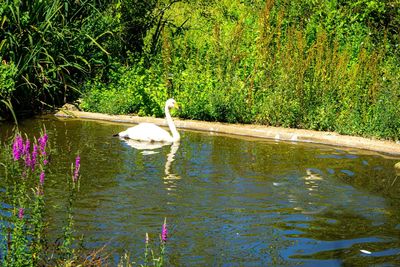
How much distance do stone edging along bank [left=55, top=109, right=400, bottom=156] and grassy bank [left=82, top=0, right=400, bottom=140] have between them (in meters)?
0.36

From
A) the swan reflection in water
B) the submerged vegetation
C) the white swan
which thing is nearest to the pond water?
the swan reflection in water

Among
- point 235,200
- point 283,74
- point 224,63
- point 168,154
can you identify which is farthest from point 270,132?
point 235,200

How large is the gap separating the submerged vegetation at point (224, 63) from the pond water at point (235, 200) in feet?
5.30

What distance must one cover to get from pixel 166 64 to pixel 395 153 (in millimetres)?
5520

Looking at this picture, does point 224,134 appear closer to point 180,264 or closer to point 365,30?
point 365,30

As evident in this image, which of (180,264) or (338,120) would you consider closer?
(180,264)

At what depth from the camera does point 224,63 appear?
51.0 feet

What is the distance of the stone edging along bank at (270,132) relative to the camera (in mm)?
12656

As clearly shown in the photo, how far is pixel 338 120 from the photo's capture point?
1388 cm

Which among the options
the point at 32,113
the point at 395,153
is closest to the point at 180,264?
the point at 395,153

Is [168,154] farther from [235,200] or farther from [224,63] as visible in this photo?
[224,63]

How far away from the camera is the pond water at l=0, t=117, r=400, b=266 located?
7.23 meters

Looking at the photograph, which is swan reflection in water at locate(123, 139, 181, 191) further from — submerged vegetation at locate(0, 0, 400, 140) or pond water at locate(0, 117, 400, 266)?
submerged vegetation at locate(0, 0, 400, 140)

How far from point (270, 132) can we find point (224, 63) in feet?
8.36
